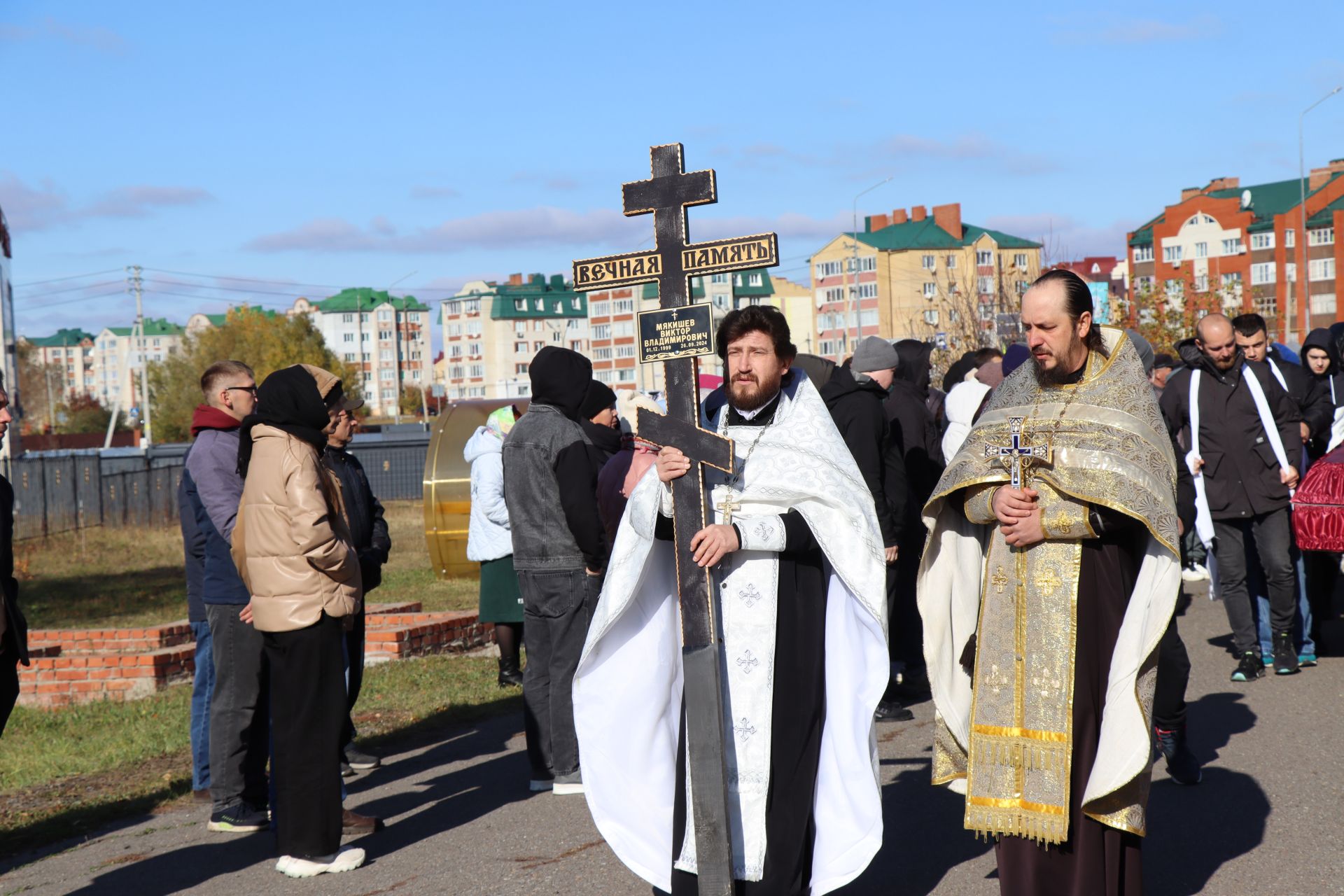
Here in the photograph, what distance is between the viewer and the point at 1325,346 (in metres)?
10.9

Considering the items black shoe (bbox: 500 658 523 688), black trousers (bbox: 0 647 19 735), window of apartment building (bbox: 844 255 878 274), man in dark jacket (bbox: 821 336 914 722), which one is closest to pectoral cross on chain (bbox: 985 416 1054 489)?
man in dark jacket (bbox: 821 336 914 722)

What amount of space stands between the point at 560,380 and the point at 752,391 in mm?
2620

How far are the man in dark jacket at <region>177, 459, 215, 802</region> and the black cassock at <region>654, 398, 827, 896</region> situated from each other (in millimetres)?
3108

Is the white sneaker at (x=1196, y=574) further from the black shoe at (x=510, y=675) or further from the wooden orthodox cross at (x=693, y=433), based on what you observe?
the wooden orthodox cross at (x=693, y=433)

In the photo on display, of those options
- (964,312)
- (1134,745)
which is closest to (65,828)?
(1134,745)

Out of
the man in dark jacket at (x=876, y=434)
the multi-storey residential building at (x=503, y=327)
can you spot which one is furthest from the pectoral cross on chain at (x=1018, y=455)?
the multi-storey residential building at (x=503, y=327)

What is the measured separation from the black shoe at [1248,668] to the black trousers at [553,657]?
4.21m

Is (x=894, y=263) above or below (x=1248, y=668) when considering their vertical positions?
above

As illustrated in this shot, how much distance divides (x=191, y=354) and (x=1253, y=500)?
79762 mm

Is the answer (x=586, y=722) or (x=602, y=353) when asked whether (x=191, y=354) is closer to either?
(x=602, y=353)

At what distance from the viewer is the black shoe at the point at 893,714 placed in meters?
8.40

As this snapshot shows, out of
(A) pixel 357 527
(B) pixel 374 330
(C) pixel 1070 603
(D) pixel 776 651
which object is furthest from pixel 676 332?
(B) pixel 374 330

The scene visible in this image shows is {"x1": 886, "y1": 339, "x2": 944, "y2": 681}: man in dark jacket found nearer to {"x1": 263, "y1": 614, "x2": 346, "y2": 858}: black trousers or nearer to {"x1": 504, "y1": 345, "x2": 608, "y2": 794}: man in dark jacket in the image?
{"x1": 504, "y1": 345, "x2": 608, "y2": 794}: man in dark jacket

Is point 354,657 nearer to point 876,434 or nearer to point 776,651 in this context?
point 876,434
